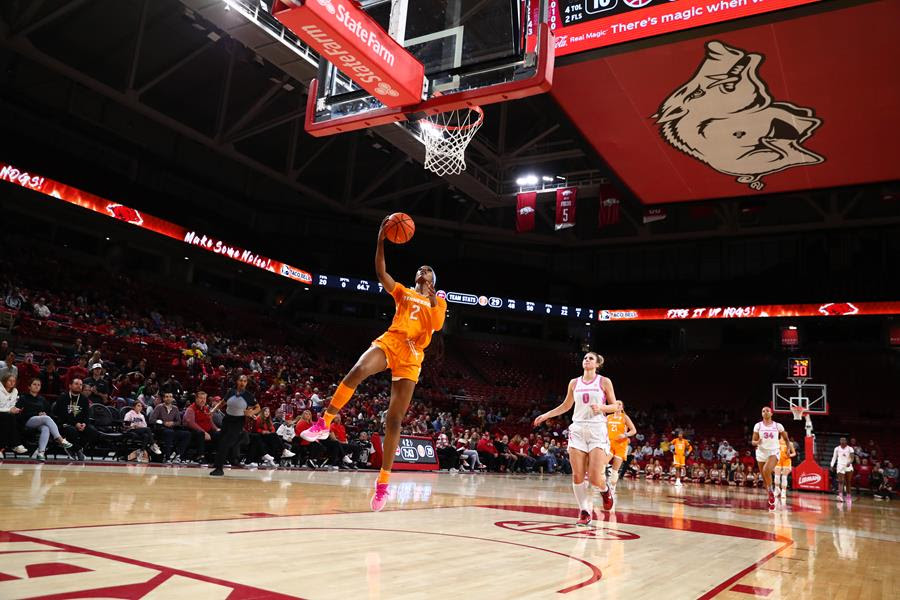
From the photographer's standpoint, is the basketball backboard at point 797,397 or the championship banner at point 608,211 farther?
the basketball backboard at point 797,397

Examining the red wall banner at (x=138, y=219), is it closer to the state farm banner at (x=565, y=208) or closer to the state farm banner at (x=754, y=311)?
the state farm banner at (x=565, y=208)

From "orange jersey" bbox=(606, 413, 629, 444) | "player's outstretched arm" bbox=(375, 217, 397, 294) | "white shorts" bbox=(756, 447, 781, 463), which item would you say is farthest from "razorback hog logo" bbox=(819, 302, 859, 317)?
"player's outstretched arm" bbox=(375, 217, 397, 294)

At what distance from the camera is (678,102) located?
1184 cm

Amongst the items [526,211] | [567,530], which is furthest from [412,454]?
[526,211]

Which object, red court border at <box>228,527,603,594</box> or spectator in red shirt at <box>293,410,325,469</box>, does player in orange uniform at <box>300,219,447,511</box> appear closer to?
red court border at <box>228,527,603,594</box>

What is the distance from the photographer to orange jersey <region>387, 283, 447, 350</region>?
5254mm

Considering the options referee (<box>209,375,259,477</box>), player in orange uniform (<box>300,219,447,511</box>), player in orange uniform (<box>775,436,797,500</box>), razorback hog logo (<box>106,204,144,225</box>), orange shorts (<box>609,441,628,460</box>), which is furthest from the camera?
razorback hog logo (<box>106,204,144,225</box>)

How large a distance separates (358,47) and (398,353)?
3842mm

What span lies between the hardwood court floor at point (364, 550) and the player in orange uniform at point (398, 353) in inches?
28.2

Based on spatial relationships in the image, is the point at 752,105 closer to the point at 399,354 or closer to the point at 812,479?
the point at 399,354

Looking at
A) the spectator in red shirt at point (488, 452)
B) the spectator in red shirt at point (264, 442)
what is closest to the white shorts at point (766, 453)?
the spectator in red shirt at point (488, 452)

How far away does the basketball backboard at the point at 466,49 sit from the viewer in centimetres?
789

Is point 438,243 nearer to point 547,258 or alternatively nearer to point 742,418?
point 547,258

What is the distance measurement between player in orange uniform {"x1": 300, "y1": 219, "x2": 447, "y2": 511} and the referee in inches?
178
